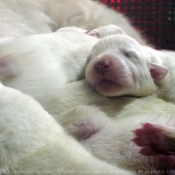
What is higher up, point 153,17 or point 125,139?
point 125,139

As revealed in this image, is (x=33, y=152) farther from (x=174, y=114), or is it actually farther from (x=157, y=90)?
(x=157, y=90)

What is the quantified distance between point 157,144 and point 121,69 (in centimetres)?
40

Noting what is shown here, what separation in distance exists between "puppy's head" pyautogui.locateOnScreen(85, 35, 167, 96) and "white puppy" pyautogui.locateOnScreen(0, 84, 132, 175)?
40cm

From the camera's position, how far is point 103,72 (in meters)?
1.21

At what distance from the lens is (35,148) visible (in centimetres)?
78

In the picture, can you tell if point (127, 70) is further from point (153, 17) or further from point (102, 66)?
point (153, 17)

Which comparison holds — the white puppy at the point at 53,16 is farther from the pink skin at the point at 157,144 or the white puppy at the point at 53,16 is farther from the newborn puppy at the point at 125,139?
the pink skin at the point at 157,144

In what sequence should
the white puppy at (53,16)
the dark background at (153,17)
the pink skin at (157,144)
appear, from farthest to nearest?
1. the dark background at (153,17)
2. the white puppy at (53,16)
3. the pink skin at (157,144)

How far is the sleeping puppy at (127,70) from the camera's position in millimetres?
1215

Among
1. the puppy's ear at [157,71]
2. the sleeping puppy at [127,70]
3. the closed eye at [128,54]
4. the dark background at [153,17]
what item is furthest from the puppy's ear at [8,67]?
the dark background at [153,17]

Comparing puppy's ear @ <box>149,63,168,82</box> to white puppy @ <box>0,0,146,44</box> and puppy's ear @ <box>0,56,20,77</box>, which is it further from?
white puppy @ <box>0,0,146,44</box>

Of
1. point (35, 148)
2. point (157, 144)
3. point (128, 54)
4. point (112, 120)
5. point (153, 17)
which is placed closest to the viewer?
point (35, 148)

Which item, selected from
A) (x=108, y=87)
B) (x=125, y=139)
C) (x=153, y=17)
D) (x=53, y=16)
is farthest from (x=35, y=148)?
(x=153, y=17)

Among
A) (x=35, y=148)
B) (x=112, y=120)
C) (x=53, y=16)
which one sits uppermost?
(x=35, y=148)
